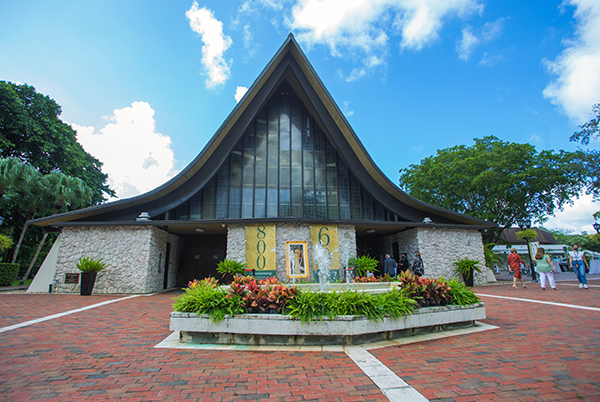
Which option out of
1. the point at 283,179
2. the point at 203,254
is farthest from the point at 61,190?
the point at 283,179

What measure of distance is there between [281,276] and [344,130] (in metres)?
8.07

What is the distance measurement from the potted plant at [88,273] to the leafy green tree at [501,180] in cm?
2165

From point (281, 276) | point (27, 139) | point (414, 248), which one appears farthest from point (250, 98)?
point (27, 139)

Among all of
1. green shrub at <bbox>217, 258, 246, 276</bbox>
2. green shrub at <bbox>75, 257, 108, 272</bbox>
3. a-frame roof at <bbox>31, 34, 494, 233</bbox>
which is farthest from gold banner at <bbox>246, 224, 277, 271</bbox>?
green shrub at <bbox>75, 257, 108, 272</bbox>

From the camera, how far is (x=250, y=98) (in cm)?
1418

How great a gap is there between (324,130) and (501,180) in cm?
1282

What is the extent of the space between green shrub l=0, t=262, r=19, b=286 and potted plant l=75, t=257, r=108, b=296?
→ 9985mm

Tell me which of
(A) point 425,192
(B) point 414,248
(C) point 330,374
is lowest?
(C) point 330,374

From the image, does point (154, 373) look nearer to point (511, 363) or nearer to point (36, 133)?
point (511, 363)

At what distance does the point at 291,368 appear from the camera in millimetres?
3553

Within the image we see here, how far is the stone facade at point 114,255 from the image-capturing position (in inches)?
464

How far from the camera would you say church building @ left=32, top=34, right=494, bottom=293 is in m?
12.1

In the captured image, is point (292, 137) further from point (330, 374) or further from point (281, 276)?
point (330, 374)

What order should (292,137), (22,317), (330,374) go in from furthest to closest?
1. (292,137)
2. (22,317)
3. (330,374)
